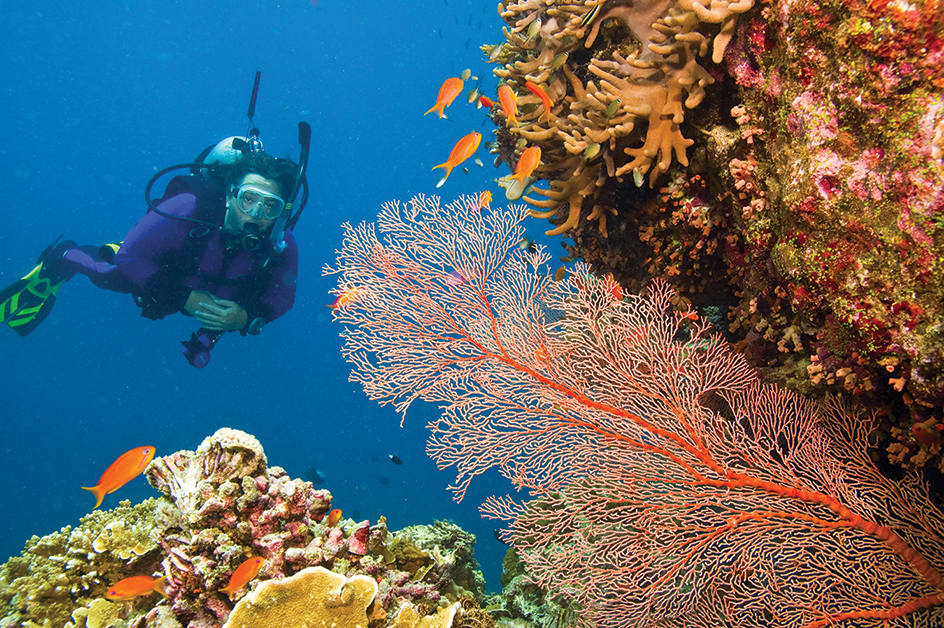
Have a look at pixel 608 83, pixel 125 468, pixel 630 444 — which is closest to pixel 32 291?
pixel 125 468

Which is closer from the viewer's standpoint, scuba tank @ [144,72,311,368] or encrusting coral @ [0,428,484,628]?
encrusting coral @ [0,428,484,628]

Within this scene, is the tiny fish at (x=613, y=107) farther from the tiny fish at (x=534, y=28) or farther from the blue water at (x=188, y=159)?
the blue water at (x=188, y=159)

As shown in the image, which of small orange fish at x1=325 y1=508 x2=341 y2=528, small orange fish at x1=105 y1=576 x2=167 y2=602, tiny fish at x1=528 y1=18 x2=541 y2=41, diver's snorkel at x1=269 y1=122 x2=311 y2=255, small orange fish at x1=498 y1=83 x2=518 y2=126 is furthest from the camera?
diver's snorkel at x1=269 y1=122 x2=311 y2=255

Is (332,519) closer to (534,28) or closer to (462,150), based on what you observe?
(462,150)

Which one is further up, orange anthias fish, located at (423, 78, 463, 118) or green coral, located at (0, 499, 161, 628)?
orange anthias fish, located at (423, 78, 463, 118)

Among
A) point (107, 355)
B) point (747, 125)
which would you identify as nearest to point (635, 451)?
point (747, 125)

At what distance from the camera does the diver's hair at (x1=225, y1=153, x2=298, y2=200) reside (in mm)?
7816

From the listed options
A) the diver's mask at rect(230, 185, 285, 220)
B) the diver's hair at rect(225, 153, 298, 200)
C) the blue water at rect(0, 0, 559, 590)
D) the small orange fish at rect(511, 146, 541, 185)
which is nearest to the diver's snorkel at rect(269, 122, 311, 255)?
the diver's hair at rect(225, 153, 298, 200)

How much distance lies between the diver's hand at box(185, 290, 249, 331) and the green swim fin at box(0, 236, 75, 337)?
369 centimetres

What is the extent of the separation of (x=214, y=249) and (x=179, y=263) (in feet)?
2.17

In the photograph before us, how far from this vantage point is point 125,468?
3547 millimetres

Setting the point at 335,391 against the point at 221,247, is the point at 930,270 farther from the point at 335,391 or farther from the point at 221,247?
the point at 335,391

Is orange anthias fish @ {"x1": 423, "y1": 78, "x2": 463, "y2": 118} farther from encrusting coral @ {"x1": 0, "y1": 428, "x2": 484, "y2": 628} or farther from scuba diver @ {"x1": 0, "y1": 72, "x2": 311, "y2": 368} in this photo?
scuba diver @ {"x1": 0, "y1": 72, "x2": 311, "y2": 368}

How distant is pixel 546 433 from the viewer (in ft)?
9.63
